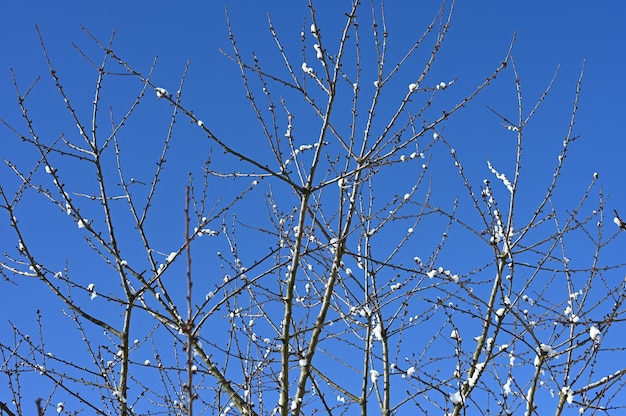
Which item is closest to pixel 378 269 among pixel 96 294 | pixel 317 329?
pixel 317 329

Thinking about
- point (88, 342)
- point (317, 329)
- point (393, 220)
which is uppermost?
point (393, 220)

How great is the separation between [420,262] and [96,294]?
2419 mm

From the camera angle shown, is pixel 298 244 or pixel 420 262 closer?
pixel 298 244

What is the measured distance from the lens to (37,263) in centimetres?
437

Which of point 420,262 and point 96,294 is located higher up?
point 420,262

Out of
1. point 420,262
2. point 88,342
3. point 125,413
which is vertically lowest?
point 125,413

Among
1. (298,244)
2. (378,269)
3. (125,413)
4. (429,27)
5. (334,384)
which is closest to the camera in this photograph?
(298,244)

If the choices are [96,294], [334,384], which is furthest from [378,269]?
[96,294]

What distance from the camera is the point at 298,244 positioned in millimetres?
3672

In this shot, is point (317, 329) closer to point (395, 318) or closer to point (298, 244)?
point (298, 244)

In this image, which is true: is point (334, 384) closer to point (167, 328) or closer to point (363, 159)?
point (167, 328)

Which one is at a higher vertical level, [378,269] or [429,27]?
[429,27]

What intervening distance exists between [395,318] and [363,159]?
1617 millimetres

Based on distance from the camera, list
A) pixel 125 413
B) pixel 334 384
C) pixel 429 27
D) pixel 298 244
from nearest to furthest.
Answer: pixel 298 244 → pixel 125 413 → pixel 429 27 → pixel 334 384
